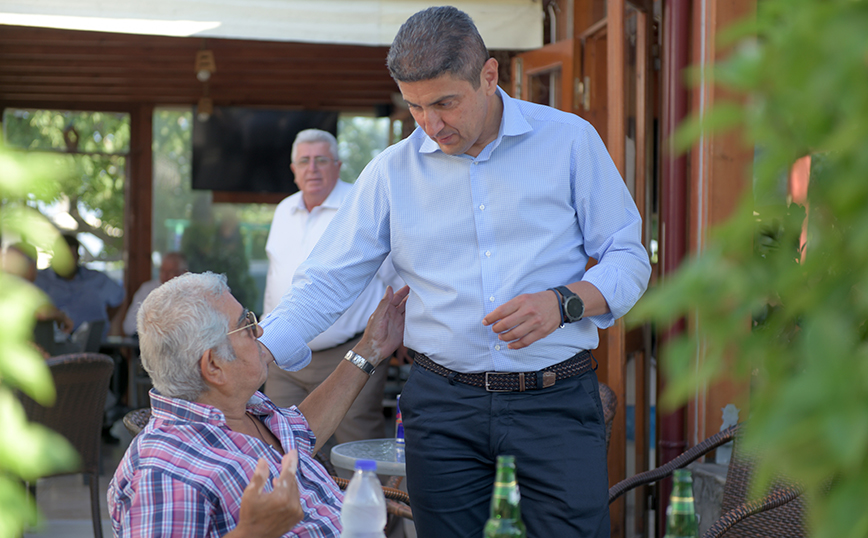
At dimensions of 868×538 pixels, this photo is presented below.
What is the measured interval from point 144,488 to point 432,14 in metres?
1.11

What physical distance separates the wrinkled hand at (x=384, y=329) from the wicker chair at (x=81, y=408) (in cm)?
247

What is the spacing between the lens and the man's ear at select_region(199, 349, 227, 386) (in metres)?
1.80

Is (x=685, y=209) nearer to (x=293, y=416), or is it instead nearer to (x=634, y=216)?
(x=634, y=216)

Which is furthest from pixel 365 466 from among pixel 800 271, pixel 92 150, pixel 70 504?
pixel 92 150

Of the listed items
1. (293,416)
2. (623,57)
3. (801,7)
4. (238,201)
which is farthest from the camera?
(238,201)

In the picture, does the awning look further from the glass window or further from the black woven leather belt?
the glass window

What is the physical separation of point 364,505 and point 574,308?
1.97 feet

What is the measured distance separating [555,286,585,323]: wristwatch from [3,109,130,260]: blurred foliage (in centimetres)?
883

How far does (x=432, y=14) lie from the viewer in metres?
1.77

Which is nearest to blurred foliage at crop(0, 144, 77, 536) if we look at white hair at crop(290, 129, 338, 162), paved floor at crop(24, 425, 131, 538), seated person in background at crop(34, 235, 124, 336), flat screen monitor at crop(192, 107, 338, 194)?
paved floor at crop(24, 425, 131, 538)

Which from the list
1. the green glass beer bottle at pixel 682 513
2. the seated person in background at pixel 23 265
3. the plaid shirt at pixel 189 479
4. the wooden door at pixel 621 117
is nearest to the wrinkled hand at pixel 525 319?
the green glass beer bottle at pixel 682 513

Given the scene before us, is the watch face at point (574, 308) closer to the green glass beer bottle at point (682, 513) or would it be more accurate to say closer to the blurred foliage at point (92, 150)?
the green glass beer bottle at point (682, 513)

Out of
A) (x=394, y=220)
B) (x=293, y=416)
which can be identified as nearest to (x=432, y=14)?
(x=394, y=220)

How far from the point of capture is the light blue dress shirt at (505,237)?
1859 millimetres
